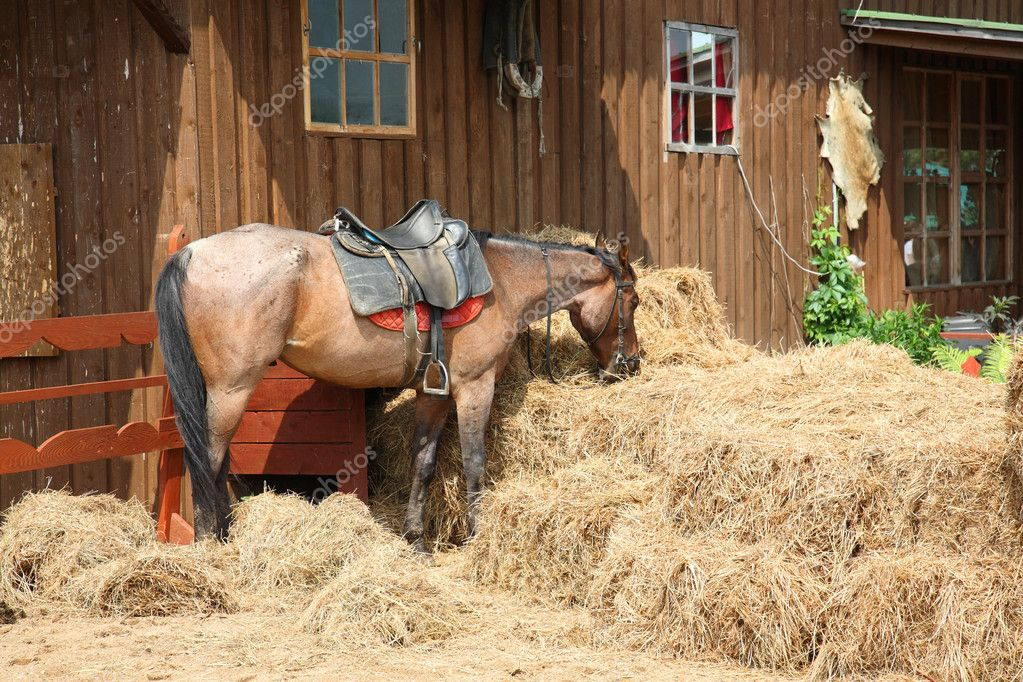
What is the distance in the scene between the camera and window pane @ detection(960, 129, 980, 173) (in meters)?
10.9

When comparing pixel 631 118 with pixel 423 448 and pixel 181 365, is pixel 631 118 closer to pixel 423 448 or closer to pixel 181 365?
pixel 423 448

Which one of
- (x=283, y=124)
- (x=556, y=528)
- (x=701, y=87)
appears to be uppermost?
(x=701, y=87)

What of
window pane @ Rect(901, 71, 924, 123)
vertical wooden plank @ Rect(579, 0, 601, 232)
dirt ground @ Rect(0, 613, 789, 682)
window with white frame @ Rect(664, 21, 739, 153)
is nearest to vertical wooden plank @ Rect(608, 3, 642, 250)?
vertical wooden plank @ Rect(579, 0, 601, 232)

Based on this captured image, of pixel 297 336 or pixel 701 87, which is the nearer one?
pixel 297 336

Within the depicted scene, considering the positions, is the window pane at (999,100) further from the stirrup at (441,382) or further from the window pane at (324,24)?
the stirrup at (441,382)

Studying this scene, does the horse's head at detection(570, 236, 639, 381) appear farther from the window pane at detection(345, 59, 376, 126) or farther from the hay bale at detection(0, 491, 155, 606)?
the hay bale at detection(0, 491, 155, 606)

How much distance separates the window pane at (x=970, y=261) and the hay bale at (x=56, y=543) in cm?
872

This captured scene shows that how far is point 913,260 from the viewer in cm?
1034

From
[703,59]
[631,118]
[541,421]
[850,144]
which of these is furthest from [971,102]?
[541,421]

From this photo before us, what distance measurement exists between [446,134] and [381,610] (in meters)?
3.56

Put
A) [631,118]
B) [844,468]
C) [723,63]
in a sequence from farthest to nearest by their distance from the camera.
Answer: [723,63], [631,118], [844,468]

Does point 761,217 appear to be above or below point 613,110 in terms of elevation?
below

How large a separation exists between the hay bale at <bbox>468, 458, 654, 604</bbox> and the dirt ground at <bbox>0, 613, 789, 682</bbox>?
58 centimetres

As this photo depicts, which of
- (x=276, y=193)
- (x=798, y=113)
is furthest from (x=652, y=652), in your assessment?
(x=798, y=113)
